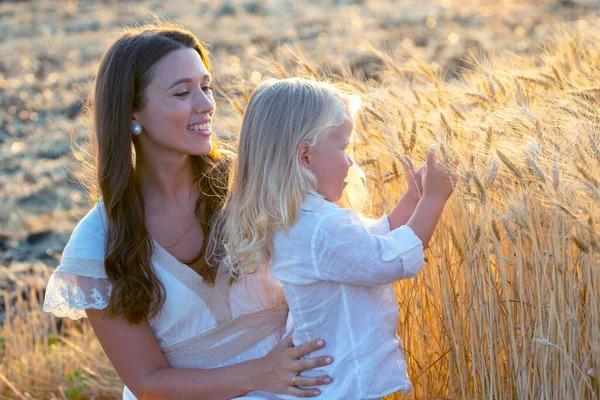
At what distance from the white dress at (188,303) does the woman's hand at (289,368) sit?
0.22m


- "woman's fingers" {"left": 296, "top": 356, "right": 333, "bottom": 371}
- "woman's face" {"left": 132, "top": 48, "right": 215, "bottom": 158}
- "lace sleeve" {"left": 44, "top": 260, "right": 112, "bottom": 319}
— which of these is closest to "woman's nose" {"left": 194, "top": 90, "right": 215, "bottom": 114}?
"woman's face" {"left": 132, "top": 48, "right": 215, "bottom": 158}

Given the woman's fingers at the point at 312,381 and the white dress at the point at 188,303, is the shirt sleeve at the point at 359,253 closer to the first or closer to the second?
the woman's fingers at the point at 312,381

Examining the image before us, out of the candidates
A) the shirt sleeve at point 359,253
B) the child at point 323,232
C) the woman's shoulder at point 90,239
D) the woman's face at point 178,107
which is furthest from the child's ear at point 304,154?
the woman's shoulder at point 90,239

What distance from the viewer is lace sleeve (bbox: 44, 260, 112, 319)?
90.9 inches

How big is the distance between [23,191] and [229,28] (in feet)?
24.4

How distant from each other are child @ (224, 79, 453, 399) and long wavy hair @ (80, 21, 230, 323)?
0.34 metres

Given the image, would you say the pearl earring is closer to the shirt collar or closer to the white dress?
the white dress

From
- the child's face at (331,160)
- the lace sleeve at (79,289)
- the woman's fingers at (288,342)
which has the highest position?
the child's face at (331,160)

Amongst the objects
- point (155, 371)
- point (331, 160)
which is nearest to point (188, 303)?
point (155, 371)

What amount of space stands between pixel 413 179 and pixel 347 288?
0.35 m

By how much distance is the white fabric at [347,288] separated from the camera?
1.96 m

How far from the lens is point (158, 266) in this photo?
2352 millimetres

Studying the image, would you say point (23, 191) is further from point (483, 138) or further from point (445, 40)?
point (445, 40)

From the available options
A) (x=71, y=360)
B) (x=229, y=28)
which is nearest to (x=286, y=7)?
(x=229, y=28)
